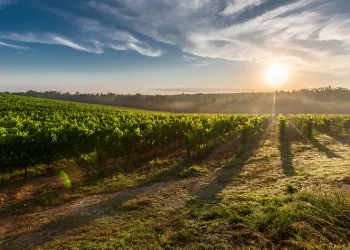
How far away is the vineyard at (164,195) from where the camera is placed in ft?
20.0

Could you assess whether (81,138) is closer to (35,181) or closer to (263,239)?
(35,181)

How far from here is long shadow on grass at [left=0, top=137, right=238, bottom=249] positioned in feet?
21.0

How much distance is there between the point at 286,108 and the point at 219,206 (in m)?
87.1

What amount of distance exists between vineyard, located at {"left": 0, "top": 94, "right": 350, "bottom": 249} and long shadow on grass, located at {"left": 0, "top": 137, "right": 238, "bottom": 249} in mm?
32

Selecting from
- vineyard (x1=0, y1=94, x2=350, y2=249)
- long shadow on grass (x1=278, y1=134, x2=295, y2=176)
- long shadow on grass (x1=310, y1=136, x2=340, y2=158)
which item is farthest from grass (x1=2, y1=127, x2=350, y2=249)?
long shadow on grass (x1=310, y1=136, x2=340, y2=158)

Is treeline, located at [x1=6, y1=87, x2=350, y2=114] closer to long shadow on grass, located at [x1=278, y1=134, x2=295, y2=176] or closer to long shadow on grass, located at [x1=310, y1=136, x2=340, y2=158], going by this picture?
long shadow on grass, located at [x1=310, y1=136, x2=340, y2=158]

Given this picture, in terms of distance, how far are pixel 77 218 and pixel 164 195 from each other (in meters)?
3.17

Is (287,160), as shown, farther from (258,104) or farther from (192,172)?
(258,104)

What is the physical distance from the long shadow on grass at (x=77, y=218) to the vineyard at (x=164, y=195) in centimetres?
3

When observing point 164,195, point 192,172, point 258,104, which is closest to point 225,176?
point 192,172

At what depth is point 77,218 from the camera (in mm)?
7570

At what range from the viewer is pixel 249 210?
7473 millimetres

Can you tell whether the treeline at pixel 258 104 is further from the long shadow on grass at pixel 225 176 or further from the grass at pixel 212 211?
the grass at pixel 212 211

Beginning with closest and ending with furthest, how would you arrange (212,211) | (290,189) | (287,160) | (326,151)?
(212,211) < (290,189) < (287,160) < (326,151)
